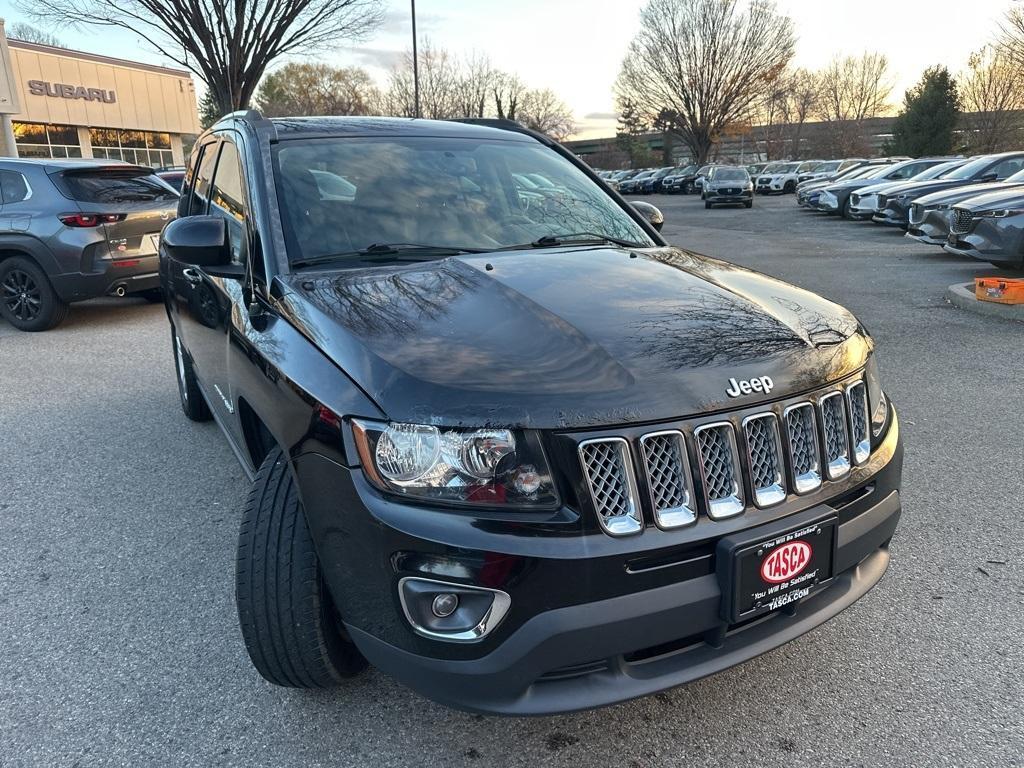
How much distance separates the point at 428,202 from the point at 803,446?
175cm

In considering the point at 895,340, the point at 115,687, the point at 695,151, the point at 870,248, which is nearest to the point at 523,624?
the point at 115,687

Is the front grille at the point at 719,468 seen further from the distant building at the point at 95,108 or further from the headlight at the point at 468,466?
the distant building at the point at 95,108

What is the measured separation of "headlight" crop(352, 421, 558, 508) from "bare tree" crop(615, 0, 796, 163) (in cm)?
4813

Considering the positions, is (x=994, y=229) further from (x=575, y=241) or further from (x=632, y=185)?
(x=632, y=185)

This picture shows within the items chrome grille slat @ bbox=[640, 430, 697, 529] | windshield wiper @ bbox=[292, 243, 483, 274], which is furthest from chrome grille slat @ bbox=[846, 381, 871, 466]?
windshield wiper @ bbox=[292, 243, 483, 274]

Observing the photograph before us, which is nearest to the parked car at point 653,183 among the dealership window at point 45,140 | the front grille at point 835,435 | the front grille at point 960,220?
the dealership window at point 45,140

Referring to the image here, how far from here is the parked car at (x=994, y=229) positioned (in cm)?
845

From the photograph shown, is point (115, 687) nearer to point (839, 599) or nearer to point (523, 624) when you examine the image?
point (523, 624)

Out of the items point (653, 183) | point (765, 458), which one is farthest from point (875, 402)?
point (653, 183)

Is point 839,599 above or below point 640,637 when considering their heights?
below

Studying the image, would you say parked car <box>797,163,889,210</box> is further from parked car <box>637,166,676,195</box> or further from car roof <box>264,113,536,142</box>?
parked car <box>637,166,676,195</box>

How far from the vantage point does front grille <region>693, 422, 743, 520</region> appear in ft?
5.94

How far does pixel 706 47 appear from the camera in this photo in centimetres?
4491

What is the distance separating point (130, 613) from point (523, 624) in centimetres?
187
